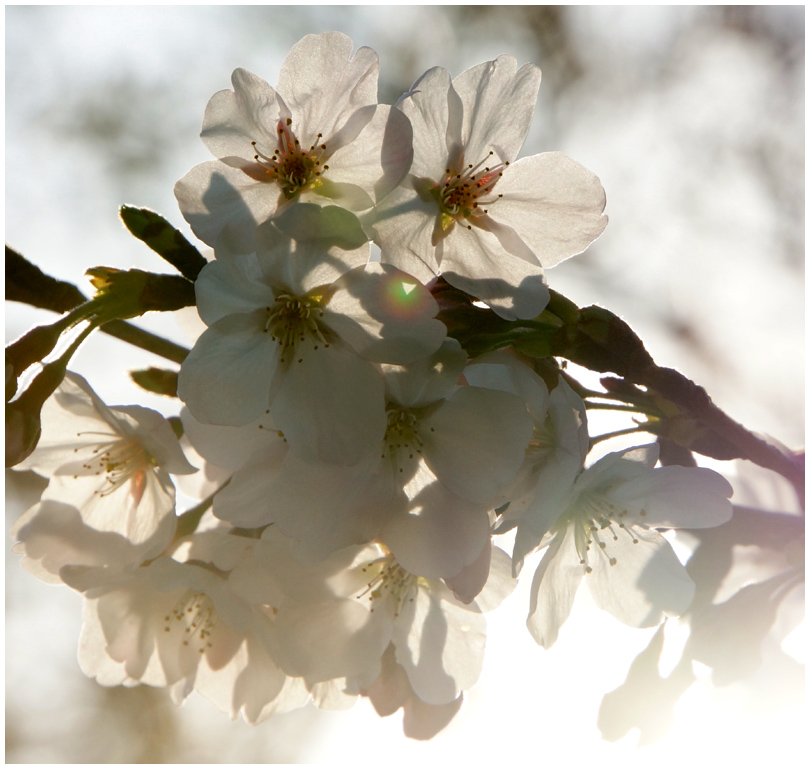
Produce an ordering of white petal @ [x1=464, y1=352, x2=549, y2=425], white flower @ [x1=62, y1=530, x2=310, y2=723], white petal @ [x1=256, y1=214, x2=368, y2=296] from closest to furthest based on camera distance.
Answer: white petal @ [x1=256, y1=214, x2=368, y2=296] → white petal @ [x1=464, y1=352, x2=549, y2=425] → white flower @ [x1=62, y1=530, x2=310, y2=723]

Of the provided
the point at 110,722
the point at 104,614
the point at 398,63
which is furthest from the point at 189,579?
the point at 110,722

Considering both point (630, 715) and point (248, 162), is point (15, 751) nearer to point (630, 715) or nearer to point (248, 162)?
point (630, 715)

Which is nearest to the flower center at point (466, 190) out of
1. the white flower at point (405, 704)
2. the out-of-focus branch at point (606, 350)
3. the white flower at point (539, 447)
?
the out-of-focus branch at point (606, 350)

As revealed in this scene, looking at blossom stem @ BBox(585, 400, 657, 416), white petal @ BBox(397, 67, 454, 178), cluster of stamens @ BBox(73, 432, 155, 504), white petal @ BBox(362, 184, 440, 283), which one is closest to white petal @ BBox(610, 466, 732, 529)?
blossom stem @ BBox(585, 400, 657, 416)

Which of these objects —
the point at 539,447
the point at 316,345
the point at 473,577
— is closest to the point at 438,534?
the point at 473,577

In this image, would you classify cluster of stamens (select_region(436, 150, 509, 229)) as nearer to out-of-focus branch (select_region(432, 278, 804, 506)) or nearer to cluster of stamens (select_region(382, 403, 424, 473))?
out-of-focus branch (select_region(432, 278, 804, 506))

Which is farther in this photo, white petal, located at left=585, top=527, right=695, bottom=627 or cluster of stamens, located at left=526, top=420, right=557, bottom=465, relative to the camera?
white petal, located at left=585, top=527, right=695, bottom=627

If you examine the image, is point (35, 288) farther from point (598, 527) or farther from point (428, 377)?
point (598, 527)
